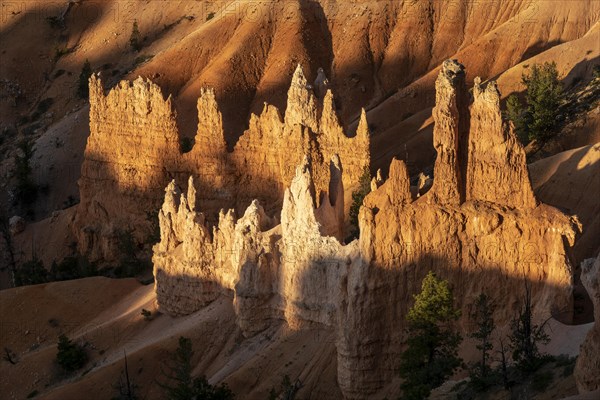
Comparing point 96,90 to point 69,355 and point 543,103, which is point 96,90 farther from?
point 543,103

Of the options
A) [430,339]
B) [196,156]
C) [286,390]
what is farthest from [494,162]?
[196,156]

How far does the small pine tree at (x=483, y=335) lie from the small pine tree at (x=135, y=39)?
257 ft

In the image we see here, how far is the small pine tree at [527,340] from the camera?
34.8 metres

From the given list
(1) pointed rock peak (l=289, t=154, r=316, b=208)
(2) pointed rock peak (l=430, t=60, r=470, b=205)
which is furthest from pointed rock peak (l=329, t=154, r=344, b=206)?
(2) pointed rock peak (l=430, t=60, r=470, b=205)

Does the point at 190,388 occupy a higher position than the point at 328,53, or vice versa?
the point at 328,53

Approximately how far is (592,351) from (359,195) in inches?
1296

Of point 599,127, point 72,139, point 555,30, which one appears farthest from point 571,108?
point 72,139

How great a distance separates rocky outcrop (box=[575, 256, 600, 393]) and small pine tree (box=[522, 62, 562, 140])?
119 feet

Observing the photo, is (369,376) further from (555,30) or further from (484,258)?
(555,30)

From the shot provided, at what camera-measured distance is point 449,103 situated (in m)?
40.3

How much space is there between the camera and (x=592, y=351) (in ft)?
94.1

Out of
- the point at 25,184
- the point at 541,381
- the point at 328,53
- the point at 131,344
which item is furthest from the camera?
the point at 328,53

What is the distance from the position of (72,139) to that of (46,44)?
28.6 metres

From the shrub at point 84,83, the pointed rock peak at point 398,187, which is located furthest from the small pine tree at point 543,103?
the shrub at point 84,83
